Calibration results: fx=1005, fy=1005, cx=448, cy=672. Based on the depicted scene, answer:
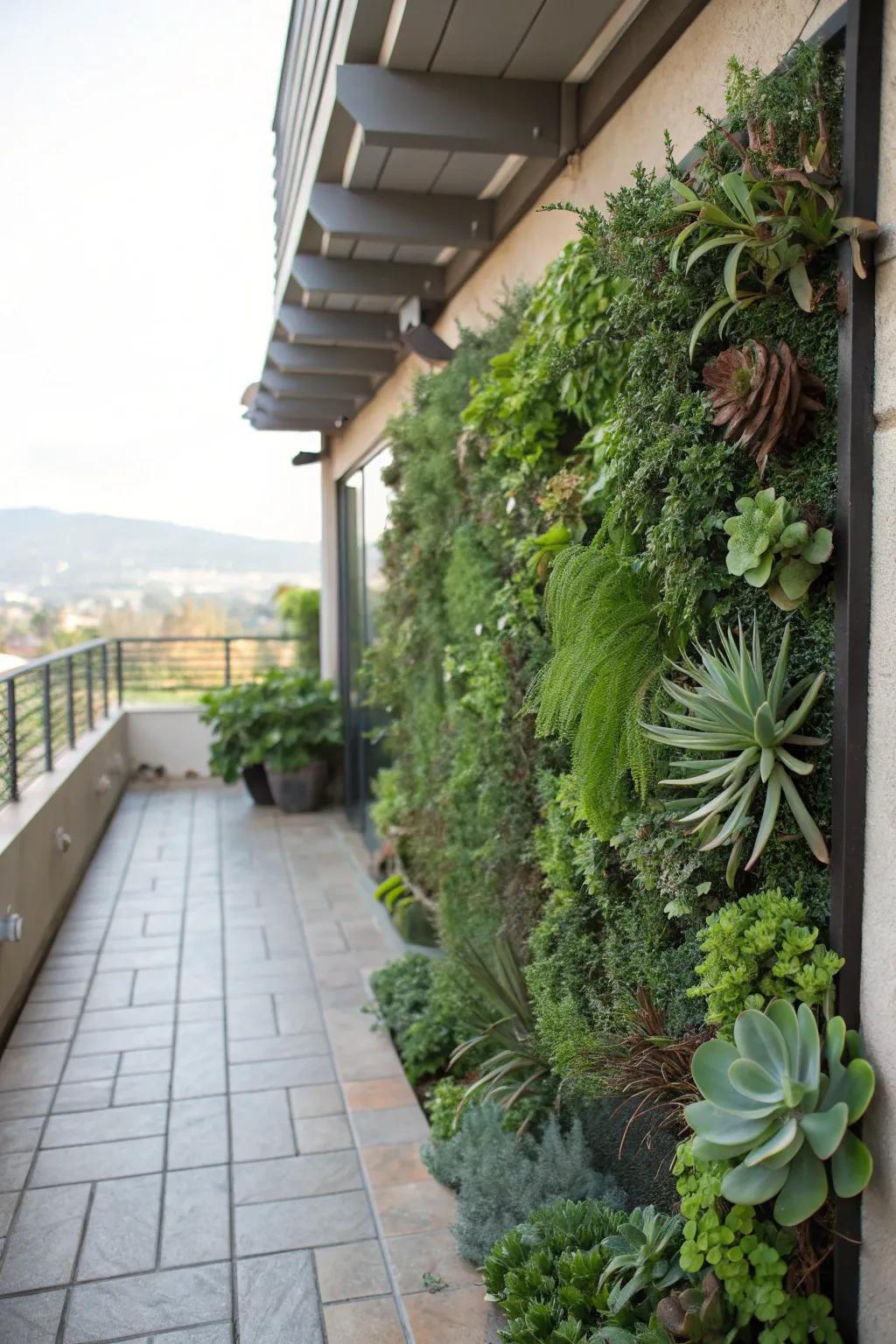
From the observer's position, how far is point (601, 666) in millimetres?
2074

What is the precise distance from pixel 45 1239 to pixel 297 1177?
674mm

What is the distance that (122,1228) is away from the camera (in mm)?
2605

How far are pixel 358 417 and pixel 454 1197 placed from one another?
220 inches

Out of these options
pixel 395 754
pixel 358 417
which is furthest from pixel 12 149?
pixel 395 754

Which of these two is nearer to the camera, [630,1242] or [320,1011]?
[630,1242]

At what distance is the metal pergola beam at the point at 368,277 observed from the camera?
4234 millimetres

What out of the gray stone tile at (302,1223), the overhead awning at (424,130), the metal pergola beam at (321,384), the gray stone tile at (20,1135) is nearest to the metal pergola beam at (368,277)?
the overhead awning at (424,130)

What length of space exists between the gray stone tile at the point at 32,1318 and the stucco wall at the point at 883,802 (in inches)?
67.5

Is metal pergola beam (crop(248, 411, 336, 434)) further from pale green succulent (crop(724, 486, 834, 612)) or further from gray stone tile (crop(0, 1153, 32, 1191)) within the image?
pale green succulent (crop(724, 486, 834, 612))

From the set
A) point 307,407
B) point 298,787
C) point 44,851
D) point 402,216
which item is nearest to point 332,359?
point 307,407

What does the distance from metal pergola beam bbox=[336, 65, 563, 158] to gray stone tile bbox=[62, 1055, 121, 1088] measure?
312cm

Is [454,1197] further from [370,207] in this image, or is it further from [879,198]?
[370,207]

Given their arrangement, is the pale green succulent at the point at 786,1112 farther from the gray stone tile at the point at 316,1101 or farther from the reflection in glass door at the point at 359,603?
the reflection in glass door at the point at 359,603

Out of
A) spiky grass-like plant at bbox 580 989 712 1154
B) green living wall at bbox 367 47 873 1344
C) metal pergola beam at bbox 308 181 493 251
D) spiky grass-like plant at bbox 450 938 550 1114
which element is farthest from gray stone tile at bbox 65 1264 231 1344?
metal pergola beam at bbox 308 181 493 251
